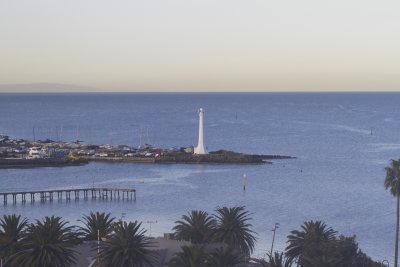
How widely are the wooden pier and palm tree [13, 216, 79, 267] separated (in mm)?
44178

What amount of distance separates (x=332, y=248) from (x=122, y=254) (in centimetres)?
982

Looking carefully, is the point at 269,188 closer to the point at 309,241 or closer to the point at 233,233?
the point at 233,233

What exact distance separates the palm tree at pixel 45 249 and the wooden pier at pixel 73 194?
44178 mm

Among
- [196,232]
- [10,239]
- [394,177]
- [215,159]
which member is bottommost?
[215,159]

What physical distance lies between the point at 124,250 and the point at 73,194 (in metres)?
52.6

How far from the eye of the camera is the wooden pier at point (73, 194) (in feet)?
278

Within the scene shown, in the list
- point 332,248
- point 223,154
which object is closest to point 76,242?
point 332,248

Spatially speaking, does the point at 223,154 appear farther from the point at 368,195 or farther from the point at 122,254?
the point at 122,254

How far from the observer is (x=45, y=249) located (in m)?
39.2

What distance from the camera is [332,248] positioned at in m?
40.1

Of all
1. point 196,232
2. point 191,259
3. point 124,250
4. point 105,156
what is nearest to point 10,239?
point 124,250

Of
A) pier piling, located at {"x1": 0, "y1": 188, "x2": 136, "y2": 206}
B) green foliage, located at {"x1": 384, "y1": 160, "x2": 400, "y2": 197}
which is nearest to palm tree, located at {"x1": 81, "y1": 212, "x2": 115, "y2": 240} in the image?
green foliage, located at {"x1": 384, "y1": 160, "x2": 400, "y2": 197}

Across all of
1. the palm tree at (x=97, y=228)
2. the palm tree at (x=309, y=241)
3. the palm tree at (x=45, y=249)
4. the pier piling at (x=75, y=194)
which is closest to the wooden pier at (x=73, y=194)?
the pier piling at (x=75, y=194)

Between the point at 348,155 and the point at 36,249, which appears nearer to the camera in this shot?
the point at 36,249
